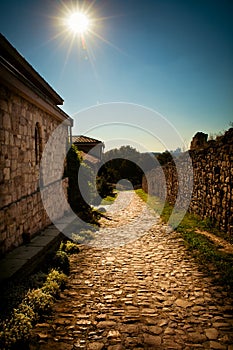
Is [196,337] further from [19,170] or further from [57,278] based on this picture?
[19,170]

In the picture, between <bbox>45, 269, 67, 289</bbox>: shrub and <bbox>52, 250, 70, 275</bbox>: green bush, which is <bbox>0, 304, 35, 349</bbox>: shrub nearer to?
<bbox>45, 269, 67, 289</bbox>: shrub

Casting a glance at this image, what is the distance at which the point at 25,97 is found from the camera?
223 inches

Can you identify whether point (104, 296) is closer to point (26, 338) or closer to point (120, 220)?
point (26, 338)

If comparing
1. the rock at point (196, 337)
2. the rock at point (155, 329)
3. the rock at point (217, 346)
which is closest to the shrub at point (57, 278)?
the rock at point (155, 329)

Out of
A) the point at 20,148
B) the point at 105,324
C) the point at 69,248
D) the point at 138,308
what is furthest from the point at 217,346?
the point at 20,148

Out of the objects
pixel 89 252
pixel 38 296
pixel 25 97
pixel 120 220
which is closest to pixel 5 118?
pixel 25 97

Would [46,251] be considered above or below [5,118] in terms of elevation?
below

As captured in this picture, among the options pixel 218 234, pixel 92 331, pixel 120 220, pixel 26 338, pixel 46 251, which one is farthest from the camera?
pixel 120 220

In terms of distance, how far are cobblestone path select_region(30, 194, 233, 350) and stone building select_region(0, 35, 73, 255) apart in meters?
1.52

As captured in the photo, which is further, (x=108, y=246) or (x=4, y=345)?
(x=108, y=246)

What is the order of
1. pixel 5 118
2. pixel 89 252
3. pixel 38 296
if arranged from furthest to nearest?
pixel 89 252 < pixel 5 118 < pixel 38 296

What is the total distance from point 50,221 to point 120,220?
3584mm

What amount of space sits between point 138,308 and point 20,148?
13.6ft

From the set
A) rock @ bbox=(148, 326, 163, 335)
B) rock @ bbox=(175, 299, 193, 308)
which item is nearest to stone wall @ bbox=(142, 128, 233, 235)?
rock @ bbox=(175, 299, 193, 308)
